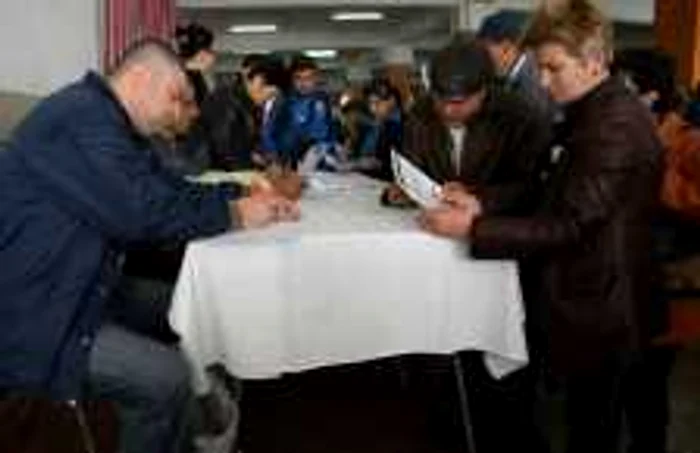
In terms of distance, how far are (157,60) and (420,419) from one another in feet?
6.39

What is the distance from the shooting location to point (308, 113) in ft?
24.0

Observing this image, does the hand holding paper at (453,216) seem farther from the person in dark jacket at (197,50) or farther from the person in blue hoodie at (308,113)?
the person in blue hoodie at (308,113)

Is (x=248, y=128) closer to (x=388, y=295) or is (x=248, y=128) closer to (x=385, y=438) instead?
(x=385, y=438)

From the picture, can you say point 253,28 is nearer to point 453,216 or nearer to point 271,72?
point 271,72

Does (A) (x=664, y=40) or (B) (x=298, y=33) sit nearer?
(A) (x=664, y=40)

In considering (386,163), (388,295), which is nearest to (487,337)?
(388,295)

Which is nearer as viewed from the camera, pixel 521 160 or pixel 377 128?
pixel 521 160

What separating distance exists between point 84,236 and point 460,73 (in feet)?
4.28

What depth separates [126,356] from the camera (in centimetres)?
298

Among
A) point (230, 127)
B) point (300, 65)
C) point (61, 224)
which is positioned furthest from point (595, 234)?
point (300, 65)

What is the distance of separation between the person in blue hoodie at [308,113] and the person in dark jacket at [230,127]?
13.6 inches

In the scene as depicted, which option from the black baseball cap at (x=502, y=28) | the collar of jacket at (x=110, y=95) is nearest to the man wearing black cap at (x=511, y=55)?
the black baseball cap at (x=502, y=28)

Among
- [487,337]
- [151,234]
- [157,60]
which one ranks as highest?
[157,60]

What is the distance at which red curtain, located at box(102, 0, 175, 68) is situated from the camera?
8.40 m
